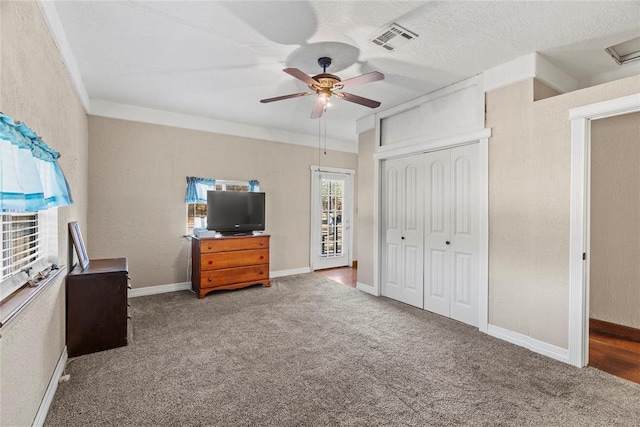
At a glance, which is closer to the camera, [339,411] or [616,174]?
[339,411]

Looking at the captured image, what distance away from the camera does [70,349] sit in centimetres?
269

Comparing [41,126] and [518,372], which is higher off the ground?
[41,126]

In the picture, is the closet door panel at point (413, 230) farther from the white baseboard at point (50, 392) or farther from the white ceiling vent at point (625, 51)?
the white baseboard at point (50, 392)

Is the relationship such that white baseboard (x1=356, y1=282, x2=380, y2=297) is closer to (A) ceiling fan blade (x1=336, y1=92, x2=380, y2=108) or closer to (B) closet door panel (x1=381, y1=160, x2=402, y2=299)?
(B) closet door panel (x1=381, y1=160, x2=402, y2=299)

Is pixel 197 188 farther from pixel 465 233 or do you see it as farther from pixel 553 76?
pixel 553 76

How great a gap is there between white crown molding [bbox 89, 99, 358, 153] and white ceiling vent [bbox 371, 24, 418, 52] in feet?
10.4

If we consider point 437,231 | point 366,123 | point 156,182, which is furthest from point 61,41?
point 437,231

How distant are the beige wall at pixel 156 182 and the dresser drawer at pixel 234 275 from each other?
0.66m

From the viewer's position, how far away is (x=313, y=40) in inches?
101

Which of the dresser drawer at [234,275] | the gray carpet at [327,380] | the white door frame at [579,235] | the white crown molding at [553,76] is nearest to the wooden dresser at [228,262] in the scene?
the dresser drawer at [234,275]

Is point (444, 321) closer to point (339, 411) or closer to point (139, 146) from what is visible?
point (339, 411)

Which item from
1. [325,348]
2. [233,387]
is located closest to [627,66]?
[325,348]

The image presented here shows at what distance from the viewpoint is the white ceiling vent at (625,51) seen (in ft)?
8.72

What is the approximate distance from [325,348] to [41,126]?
2.66m
